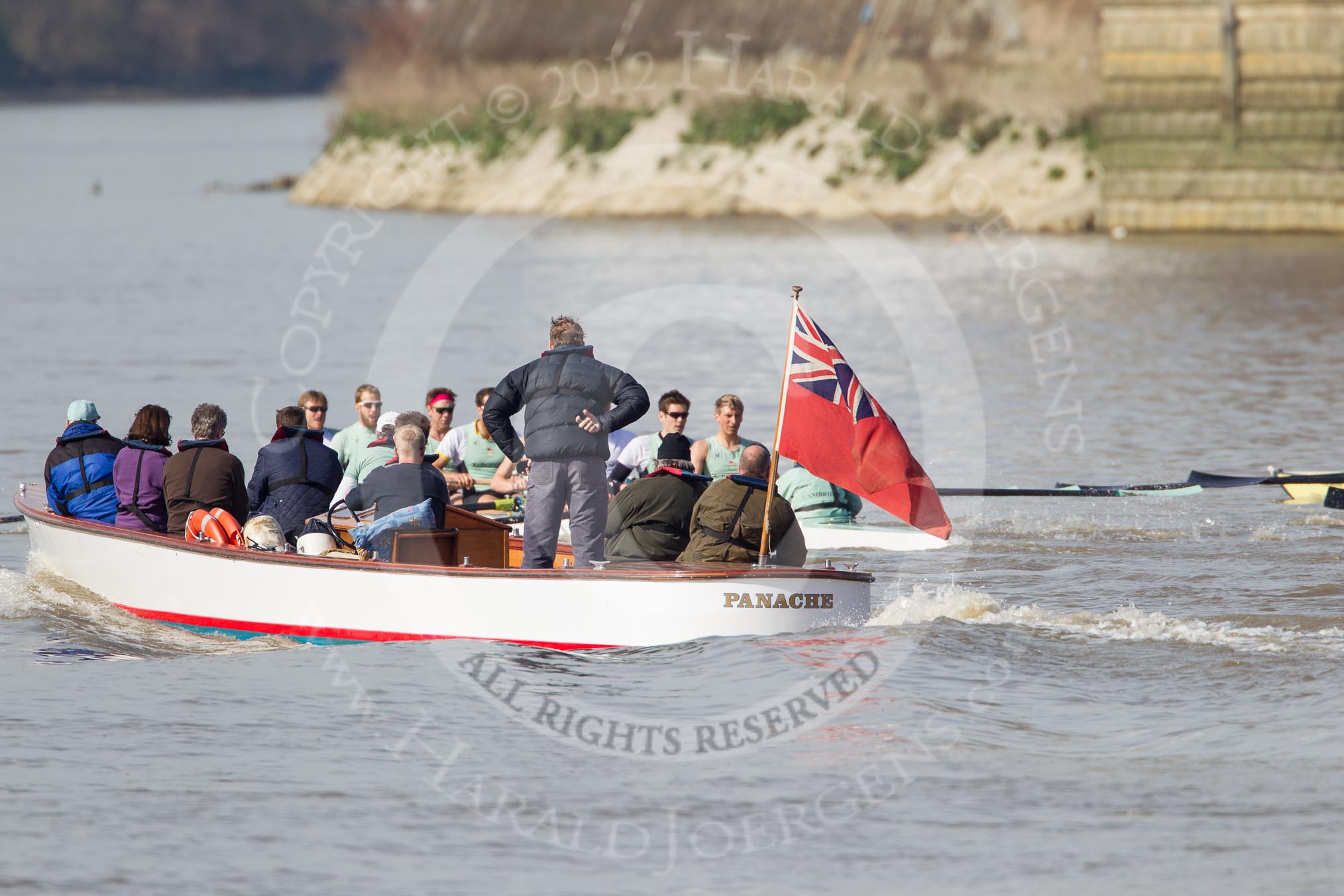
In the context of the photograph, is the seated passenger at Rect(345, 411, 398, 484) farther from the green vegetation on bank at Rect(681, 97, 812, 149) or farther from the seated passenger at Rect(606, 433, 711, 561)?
the green vegetation on bank at Rect(681, 97, 812, 149)

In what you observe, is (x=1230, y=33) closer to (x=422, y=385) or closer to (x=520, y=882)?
(x=422, y=385)

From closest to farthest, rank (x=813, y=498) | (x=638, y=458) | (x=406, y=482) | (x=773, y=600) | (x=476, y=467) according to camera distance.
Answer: (x=773, y=600) → (x=406, y=482) → (x=638, y=458) → (x=813, y=498) → (x=476, y=467)

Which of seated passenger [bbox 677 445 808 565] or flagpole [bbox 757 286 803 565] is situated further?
seated passenger [bbox 677 445 808 565]

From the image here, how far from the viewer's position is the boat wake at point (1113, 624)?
1274 cm

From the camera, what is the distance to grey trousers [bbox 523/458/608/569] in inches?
500

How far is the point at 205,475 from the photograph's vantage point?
44.8ft

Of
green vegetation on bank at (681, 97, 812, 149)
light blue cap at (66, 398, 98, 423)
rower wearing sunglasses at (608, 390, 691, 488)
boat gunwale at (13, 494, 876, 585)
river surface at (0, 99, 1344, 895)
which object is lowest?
river surface at (0, 99, 1344, 895)

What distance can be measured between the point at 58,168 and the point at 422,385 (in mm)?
75078

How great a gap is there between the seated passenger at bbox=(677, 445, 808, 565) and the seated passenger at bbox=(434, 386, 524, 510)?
4.26 metres

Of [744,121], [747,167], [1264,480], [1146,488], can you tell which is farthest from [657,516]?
[744,121]

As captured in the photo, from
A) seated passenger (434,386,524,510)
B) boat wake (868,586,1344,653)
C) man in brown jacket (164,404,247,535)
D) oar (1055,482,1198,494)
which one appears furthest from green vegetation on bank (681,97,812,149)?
man in brown jacket (164,404,247,535)

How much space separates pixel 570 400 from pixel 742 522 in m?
1.45

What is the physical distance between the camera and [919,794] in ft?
32.9

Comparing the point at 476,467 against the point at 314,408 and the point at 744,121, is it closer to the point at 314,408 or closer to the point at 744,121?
the point at 314,408
